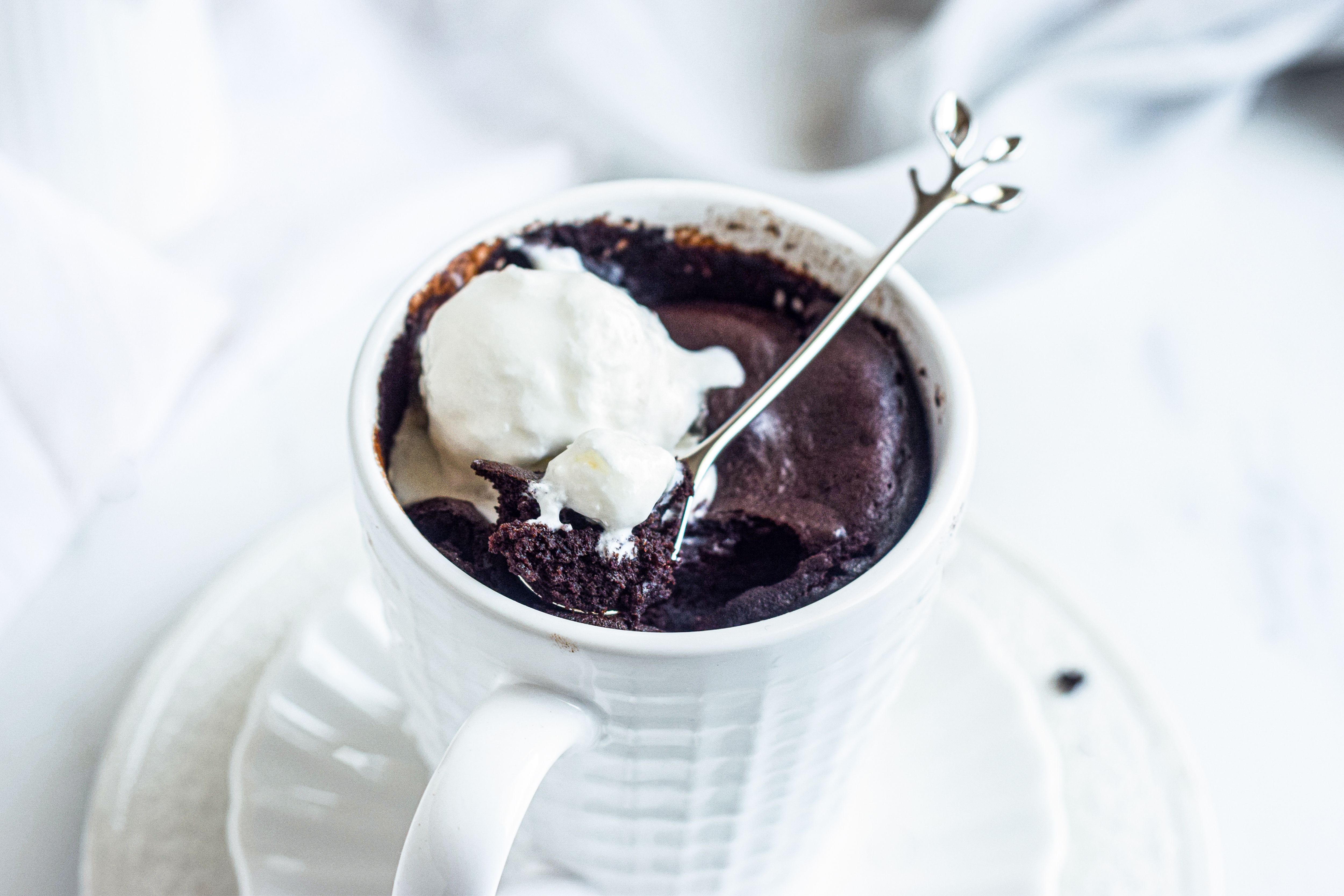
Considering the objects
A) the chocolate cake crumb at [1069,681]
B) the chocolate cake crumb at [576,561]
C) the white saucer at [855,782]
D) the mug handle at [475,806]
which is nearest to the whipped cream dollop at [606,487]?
the chocolate cake crumb at [576,561]

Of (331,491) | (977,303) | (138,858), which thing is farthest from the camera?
(977,303)

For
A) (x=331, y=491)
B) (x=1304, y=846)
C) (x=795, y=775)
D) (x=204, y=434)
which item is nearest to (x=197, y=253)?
(x=204, y=434)

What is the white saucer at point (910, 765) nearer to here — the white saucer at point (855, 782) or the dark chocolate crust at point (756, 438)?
the white saucer at point (855, 782)

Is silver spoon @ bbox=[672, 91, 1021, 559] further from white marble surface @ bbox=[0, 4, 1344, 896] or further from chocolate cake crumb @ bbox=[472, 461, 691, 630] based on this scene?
white marble surface @ bbox=[0, 4, 1344, 896]

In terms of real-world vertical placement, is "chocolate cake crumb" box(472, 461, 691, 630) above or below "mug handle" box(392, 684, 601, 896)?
above

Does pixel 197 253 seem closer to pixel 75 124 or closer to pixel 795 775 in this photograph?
pixel 75 124

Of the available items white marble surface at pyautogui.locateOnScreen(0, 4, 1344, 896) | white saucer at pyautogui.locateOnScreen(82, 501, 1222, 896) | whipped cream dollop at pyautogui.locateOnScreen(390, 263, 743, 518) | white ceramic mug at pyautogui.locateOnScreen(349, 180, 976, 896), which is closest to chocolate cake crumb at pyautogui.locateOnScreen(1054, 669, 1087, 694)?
white saucer at pyautogui.locateOnScreen(82, 501, 1222, 896)
